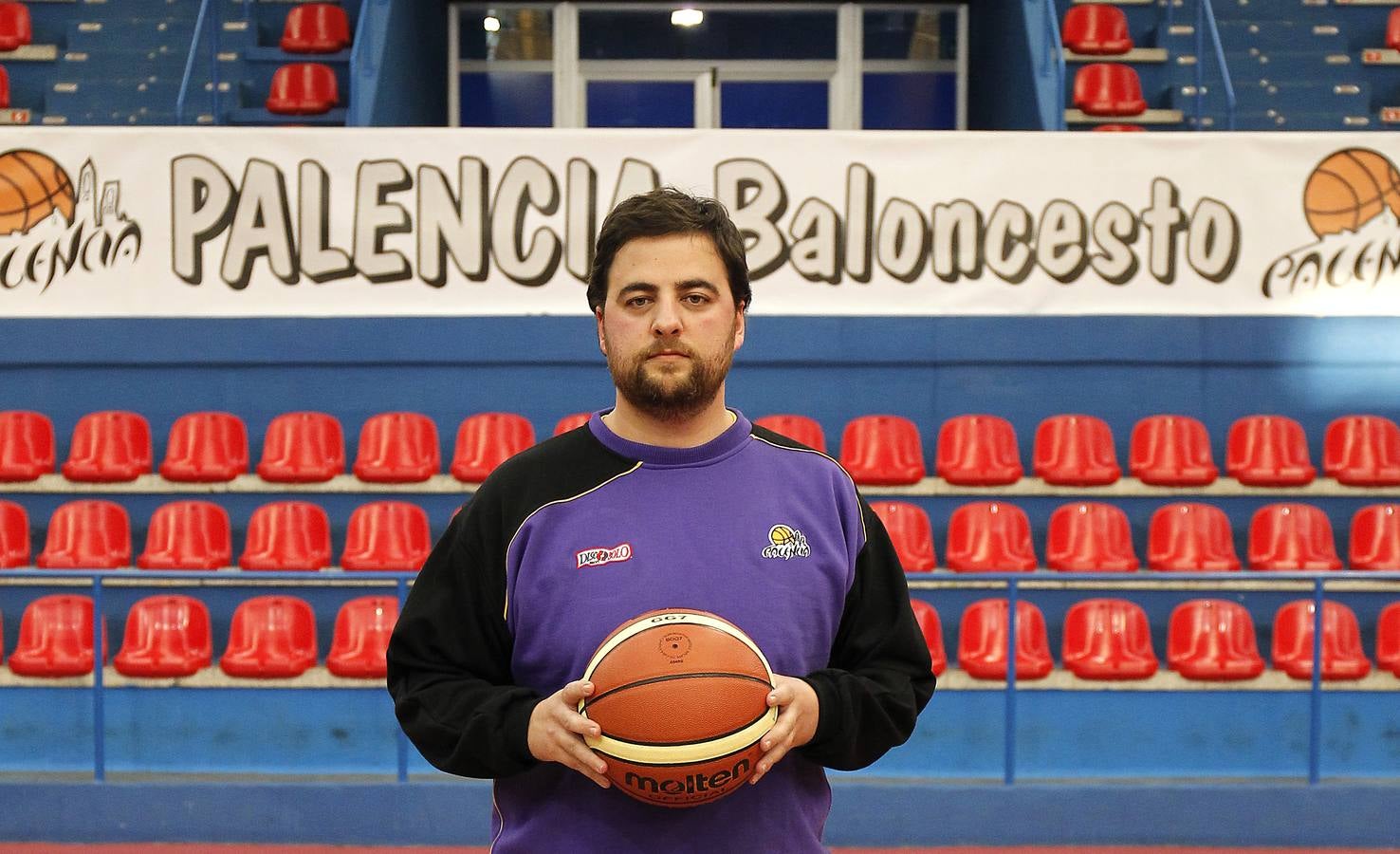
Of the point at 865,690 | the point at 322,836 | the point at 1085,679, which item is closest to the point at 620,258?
the point at 865,690

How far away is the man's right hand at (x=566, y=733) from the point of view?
65.9 inches

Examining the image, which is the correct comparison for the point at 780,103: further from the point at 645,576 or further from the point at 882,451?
the point at 645,576

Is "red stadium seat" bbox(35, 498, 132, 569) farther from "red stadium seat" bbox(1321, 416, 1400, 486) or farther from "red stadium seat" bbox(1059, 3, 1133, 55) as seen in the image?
"red stadium seat" bbox(1059, 3, 1133, 55)

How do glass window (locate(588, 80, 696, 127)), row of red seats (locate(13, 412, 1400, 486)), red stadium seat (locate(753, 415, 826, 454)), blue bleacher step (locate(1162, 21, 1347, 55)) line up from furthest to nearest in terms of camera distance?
glass window (locate(588, 80, 696, 127)) → blue bleacher step (locate(1162, 21, 1347, 55)) → row of red seats (locate(13, 412, 1400, 486)) → red stadium seat (locate(753, 415, 826, 454))

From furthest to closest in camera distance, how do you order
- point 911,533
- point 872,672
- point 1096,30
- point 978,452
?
point 1096,30 < point 978,452 < point 911,533 < point 872,672

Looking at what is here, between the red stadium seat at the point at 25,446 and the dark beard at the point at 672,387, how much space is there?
19.7ft

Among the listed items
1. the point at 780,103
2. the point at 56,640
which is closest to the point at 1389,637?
the point at 56,640

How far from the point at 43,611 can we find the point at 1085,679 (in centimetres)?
454

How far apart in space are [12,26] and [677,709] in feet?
33.2

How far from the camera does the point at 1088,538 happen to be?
6504mm

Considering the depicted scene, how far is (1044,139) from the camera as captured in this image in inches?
273

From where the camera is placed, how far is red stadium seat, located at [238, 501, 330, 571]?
639 centimetres

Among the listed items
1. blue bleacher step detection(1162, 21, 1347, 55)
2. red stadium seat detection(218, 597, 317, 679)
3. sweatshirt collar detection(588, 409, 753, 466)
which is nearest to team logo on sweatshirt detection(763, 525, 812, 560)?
sweatshirt collar detection(588, 409, 753, 466)

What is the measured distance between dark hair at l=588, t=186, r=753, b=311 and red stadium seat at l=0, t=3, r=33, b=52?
9.72 metres
